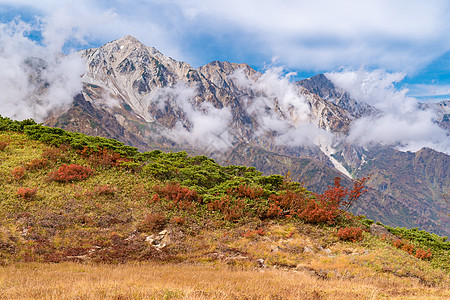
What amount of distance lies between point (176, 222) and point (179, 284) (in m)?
6.70

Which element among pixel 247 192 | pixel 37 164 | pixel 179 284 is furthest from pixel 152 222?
pixel 37 164

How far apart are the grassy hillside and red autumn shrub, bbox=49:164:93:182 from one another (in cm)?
7

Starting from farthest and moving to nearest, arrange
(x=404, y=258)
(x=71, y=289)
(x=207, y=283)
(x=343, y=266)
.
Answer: (x=404, y=258) → (x=343, y=266) → (x=207, y=283) → (x=71, y=289)

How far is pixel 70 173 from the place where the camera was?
17.1 m

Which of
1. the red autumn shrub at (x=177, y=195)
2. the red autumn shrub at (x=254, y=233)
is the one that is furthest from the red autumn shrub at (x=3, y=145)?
the red autumn shrub at (x=254, y=233)

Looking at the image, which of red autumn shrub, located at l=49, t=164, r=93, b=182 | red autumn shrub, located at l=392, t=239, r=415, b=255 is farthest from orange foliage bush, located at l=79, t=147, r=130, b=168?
red autumn shrub, located at l=392, t=239, r=415, b=255

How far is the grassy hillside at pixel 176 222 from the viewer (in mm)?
11234

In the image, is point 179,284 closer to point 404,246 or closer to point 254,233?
point 254,233

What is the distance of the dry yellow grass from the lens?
6.23 meters

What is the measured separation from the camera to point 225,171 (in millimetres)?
23188

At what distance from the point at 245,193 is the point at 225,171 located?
5673 millimetres

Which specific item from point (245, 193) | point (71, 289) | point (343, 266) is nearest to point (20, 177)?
point (71, 289)

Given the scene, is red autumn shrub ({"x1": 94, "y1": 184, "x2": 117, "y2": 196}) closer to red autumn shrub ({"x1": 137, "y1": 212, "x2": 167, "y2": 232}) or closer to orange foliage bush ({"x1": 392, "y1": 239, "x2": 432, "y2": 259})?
red autumn shrub ({"x1": 137, "y1": 212, "x2": 167, "y2": 232})

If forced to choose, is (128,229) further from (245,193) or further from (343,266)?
(343,266)
